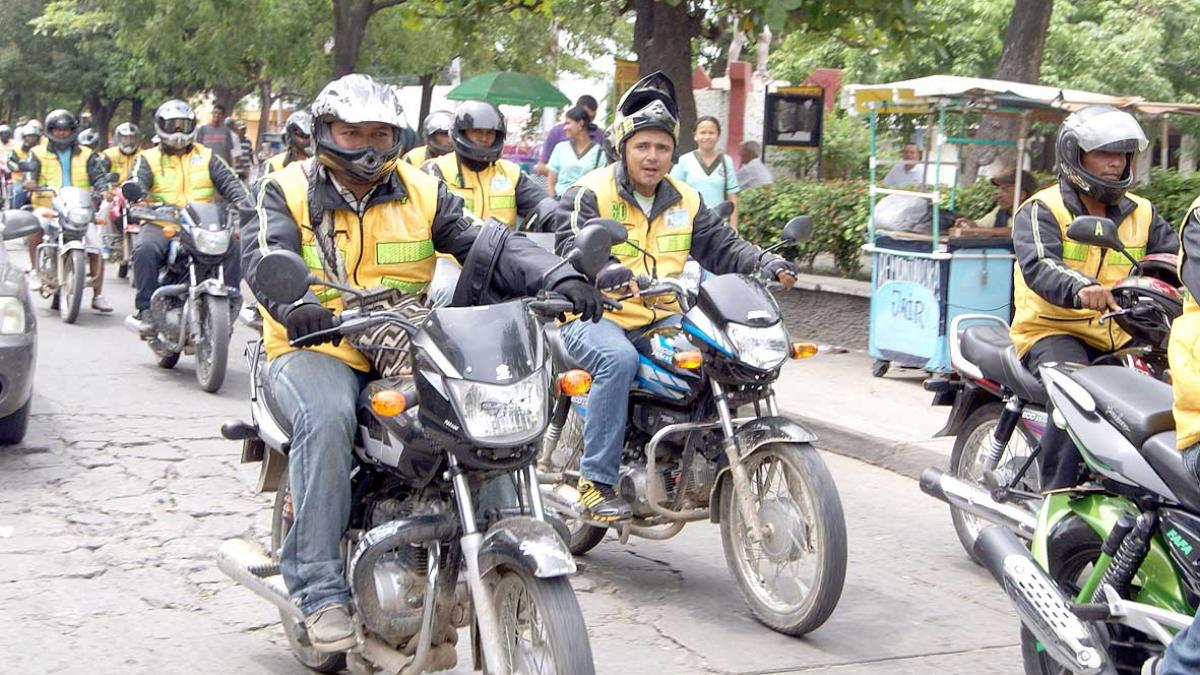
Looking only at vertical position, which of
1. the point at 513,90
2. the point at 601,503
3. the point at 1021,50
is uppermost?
the point at 1021,50

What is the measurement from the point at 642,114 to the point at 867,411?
161 inches

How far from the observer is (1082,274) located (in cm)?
598

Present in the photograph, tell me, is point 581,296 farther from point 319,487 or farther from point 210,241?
point 210,241

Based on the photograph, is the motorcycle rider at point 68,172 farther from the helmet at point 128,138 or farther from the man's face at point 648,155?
the man's face at point 648,155

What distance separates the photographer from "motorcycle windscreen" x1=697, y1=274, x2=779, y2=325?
5598mm

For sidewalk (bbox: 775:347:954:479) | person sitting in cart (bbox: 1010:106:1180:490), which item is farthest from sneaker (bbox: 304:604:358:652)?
sidewalk (bbox: 775:347:954:479)

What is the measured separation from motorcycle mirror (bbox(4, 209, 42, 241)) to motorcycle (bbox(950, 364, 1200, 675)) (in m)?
5.86

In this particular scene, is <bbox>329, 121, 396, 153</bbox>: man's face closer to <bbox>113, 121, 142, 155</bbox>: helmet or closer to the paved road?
the paved road

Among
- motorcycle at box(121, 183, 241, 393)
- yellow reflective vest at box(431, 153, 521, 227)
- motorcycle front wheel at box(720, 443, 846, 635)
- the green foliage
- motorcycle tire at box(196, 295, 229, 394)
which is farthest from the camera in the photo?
the green foliage

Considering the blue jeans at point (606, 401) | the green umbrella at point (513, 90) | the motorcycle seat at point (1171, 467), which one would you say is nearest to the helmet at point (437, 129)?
the blue jeans at point (606, 401)

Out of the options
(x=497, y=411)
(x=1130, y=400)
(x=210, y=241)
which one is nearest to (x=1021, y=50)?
(x=210, y=241)

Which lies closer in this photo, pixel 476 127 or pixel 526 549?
pixel 526 549

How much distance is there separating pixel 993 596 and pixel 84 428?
5.49 meters

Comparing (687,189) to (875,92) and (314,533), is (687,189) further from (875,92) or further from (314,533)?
(875,92)
